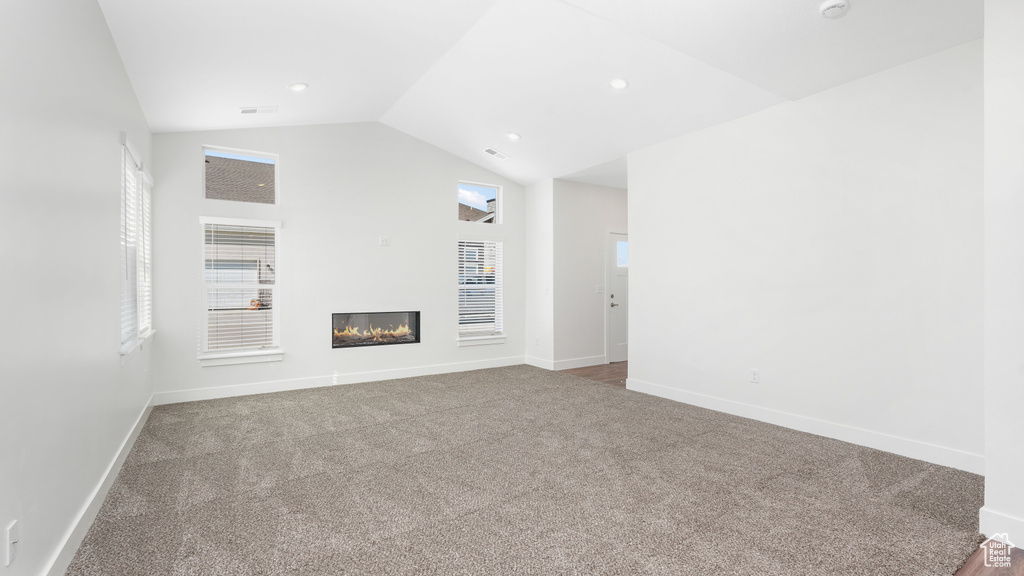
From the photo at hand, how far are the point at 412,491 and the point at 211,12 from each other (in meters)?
3.06

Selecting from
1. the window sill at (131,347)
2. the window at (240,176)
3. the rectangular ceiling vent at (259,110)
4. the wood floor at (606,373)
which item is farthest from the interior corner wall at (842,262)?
the window sill at (131,347)

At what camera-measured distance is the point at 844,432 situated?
3684 mm

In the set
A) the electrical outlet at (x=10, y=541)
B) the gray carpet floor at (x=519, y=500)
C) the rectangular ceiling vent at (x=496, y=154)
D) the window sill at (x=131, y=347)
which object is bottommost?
the gray carpet floor at (x=519, y=500)

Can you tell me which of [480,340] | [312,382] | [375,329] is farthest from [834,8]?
[312,382]

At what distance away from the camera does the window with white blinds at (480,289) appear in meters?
6.76

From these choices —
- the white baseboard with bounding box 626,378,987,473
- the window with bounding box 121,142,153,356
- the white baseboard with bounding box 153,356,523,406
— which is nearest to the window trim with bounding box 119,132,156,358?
the window with bounding box 121,142,153,356

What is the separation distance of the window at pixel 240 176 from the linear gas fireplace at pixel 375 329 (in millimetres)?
1592

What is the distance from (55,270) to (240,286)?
137 inches

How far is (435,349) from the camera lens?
6473 mm

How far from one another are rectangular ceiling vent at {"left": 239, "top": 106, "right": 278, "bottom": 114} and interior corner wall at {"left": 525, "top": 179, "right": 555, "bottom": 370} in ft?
11.2

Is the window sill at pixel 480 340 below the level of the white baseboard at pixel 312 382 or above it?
above

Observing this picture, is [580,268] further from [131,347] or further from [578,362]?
[131,347]

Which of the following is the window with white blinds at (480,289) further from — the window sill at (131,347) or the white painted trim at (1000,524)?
the white painted trim at (1000,524)

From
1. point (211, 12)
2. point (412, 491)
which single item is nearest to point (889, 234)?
point (412, 491)
